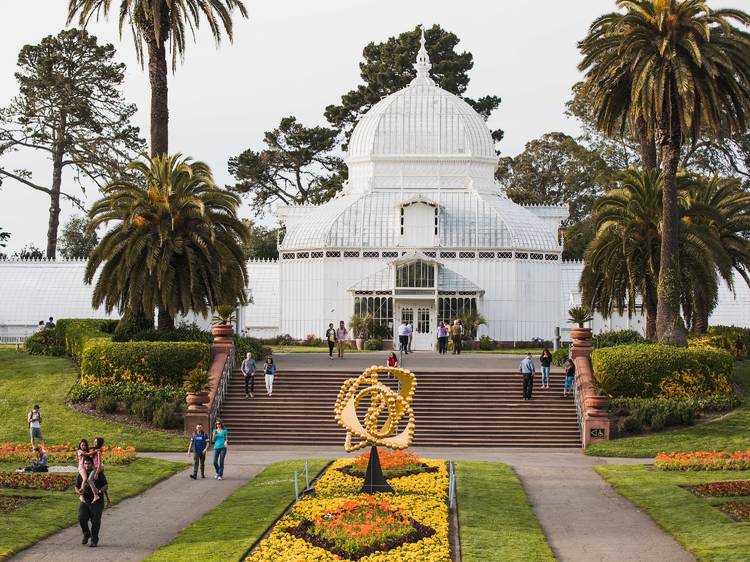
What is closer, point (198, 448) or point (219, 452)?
point (198, 448)

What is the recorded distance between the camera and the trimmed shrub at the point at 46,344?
4953 centimetres

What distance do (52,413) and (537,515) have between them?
61.2ft

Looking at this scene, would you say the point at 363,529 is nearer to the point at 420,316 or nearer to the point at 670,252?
the point at 670,252

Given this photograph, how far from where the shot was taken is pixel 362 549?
66.5ft

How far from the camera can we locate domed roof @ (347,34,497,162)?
67312 millimetres

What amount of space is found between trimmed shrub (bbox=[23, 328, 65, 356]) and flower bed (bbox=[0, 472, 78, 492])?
21.4 m

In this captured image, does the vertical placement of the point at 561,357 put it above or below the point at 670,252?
below

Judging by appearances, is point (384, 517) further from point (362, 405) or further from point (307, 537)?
point (362, 405)

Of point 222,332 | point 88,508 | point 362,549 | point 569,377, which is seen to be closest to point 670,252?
point 569,377

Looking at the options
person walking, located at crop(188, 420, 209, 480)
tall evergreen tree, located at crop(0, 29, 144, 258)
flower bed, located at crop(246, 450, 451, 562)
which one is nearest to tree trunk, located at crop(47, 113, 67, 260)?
tall evergreen tree, located at crop(0, 29, 144, 258)

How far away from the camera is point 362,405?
3991 cm

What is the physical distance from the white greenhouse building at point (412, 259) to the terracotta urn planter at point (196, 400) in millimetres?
23720

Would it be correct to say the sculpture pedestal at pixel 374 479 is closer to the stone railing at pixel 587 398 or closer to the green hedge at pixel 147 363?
the stone railing at pixel 587 398

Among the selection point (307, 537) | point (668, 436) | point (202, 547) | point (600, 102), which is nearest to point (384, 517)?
point (307, 537)
